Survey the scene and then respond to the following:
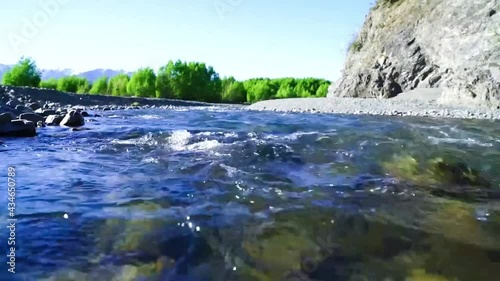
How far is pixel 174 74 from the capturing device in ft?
249

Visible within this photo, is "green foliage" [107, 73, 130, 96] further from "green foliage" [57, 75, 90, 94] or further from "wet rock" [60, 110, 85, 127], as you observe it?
"wet rock" [60, 110, 85, 127]

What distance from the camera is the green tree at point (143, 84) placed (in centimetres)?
7321

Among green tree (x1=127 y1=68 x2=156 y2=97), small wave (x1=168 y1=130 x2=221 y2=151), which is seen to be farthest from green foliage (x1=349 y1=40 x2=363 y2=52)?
green tree (x1=127 y1=68 x2=156 y2=97)

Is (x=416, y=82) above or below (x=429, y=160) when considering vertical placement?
above

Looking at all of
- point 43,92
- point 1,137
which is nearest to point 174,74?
point 43,92

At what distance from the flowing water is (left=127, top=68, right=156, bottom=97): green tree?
6768 cm

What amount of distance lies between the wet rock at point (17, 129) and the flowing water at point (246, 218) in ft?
8.79

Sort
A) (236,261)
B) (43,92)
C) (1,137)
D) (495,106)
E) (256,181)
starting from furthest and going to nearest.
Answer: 1. (43,92)
2. (495,106)
3. (1,137)
4. (256,181)
5. (236,261)

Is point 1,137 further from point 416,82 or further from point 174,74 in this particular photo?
point 174,74

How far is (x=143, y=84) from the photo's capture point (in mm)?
73938

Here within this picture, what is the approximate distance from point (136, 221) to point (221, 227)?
878 millimetres

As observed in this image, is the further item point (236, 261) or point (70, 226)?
point (70, 226)

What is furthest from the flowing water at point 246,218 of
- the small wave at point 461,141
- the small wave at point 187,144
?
the small wave at point 461,141

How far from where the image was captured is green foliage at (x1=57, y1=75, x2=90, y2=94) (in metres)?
71.9
